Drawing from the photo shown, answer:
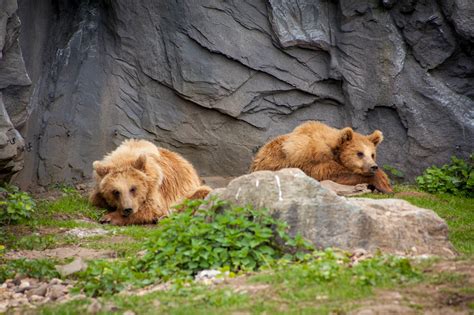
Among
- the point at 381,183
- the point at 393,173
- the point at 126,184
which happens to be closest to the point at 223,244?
the point at 126,184

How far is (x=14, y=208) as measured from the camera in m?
11.5

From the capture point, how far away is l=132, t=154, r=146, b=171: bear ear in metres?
12.5

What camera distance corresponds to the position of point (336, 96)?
1572 cm

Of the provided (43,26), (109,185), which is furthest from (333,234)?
(43,26)

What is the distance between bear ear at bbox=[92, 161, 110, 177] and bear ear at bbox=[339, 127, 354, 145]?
426cm

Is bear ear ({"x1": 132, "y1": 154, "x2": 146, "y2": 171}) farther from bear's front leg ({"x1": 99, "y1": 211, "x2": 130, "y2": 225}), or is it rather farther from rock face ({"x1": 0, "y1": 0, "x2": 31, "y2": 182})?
rock face ({"x1": 0, "y1": 0, "x2": 31, "y2": 182})

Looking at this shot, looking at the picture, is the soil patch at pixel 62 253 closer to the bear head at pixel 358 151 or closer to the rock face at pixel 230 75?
the rock face at pixel 230 75

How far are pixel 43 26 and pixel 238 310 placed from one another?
34.6 feet

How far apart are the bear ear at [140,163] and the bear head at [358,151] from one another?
12.3 ft

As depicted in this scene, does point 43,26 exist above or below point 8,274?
above

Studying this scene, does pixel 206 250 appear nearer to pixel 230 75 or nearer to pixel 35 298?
pixel 35 298

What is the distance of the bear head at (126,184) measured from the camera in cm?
1230

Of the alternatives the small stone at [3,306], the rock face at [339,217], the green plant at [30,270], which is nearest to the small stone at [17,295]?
the small stone at [3,306]

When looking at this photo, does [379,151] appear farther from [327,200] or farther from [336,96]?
[327,200]
